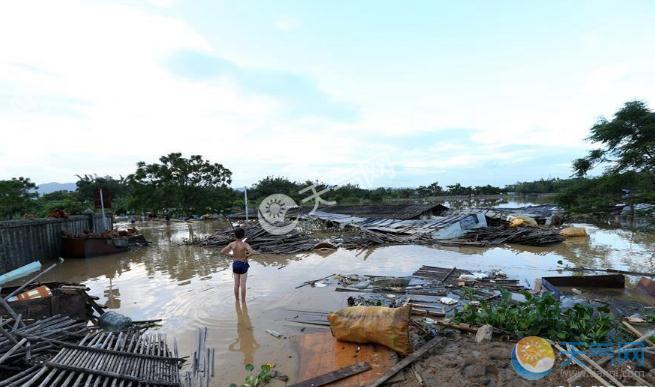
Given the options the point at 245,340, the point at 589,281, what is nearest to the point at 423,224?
the point at 589,281

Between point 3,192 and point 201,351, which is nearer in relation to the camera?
point 201,351

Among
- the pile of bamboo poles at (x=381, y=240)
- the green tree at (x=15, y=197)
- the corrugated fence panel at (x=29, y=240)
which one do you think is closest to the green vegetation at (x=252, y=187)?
the green tree at (x=15, y=197)

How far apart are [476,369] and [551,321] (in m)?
1.55

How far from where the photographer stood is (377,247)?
Result: 17.0m

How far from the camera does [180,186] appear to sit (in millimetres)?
31266

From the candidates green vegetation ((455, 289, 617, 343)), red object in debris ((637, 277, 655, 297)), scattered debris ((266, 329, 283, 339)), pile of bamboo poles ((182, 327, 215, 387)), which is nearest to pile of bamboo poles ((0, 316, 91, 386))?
pile of bamboo poles ((182, 327, 215, 387))

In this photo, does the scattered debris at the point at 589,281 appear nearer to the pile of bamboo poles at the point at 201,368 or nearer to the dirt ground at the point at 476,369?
the dirt ground at the point at 476,369

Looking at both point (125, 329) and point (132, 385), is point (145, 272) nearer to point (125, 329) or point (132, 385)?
point (125, 329)

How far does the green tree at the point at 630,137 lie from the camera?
18938mm

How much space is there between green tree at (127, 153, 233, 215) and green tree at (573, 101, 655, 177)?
30.9 meters

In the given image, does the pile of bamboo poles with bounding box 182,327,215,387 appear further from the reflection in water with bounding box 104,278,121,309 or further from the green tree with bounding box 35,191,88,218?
the green tree with bounding box 35,191,88,218

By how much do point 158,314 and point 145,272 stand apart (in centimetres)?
536

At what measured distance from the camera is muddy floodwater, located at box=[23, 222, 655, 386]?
19.9ft

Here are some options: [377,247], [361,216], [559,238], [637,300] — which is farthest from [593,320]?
[361,216]
